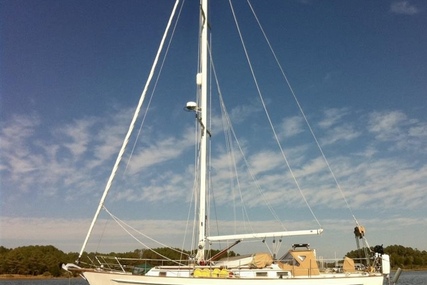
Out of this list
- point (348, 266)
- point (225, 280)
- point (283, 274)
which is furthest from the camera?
point (348, 266)

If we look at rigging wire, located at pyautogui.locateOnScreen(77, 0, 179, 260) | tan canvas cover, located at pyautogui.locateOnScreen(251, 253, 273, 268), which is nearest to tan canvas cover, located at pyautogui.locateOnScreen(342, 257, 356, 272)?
tan canvas cover, located at pyautogui.locateOnScreen(251, 253, 273, 268)

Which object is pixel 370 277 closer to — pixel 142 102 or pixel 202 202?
pixel 202 202

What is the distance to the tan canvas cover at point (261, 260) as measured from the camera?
21531 millimetres

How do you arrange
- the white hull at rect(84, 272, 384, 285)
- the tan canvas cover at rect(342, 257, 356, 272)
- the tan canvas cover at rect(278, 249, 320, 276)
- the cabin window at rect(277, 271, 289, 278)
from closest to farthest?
the white hull at rect(84, 272, 384, 285) → the cabin window at rect(277, 271, 289, 278) → the tan canvas cover at rect(278, 249, 320, 276) → the tan canvas cover at rect(342, 257, 356, 272)

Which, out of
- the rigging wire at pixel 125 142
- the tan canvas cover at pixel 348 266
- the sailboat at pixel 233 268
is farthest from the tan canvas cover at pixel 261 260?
the rigging wire at pixel 125 142

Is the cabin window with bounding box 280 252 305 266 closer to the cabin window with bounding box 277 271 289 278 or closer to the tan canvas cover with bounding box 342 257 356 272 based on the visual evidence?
the cabin window with bounding box 277 271 289 278

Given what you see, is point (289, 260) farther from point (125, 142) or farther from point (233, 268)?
point (125, 142)

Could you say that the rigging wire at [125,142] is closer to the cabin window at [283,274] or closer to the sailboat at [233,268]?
the sailboat at [233,268]

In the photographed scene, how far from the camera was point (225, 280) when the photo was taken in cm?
1966

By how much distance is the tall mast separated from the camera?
75.9 ft

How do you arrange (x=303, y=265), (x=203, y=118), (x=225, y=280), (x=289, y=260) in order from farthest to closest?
(x=203, y=118) < (x=289, y=260) < (x=303, y=265) < (x=225, y=280)

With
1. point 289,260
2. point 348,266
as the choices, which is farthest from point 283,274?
point 348,266

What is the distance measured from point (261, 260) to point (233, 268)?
1.65 m

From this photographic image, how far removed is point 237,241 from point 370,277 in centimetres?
746
